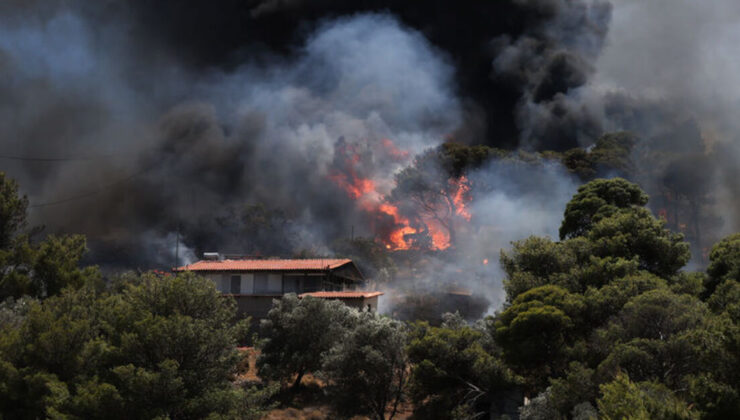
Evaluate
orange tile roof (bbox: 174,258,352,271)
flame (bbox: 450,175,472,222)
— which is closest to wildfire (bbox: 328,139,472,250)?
flame (bbox: 450,175,472,222)

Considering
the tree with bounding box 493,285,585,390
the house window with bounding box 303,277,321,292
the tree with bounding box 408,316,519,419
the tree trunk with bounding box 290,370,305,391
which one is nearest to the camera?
the tree with bounding box 493,285,585,390

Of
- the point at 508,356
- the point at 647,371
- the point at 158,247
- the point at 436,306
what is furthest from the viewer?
the point at 158,247

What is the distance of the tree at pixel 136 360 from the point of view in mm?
19156

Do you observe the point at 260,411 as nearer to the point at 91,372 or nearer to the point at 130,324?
the point at 130,324

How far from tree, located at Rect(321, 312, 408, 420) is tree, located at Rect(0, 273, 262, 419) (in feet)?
28.0

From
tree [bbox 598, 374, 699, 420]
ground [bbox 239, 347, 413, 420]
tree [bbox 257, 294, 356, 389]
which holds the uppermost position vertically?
tree [bbox 257, 294, 356, 389]

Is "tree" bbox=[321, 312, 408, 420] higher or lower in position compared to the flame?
lower

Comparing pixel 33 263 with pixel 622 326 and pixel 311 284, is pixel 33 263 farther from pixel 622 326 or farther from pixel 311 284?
pixel 622 326

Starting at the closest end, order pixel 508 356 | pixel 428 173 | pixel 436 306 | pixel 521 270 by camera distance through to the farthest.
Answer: pixel 508 356 < pixel 521 270 < pixel 436 306 < pixel 428 173

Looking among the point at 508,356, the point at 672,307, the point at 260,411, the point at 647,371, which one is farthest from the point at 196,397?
the point at 672,307

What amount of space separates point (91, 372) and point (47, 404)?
1.84 m

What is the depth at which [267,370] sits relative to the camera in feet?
115

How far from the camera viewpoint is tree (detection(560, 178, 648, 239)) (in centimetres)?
4069

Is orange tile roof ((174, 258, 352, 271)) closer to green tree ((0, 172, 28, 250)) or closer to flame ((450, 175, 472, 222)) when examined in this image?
green tree ((0, 172, 28, 250))
